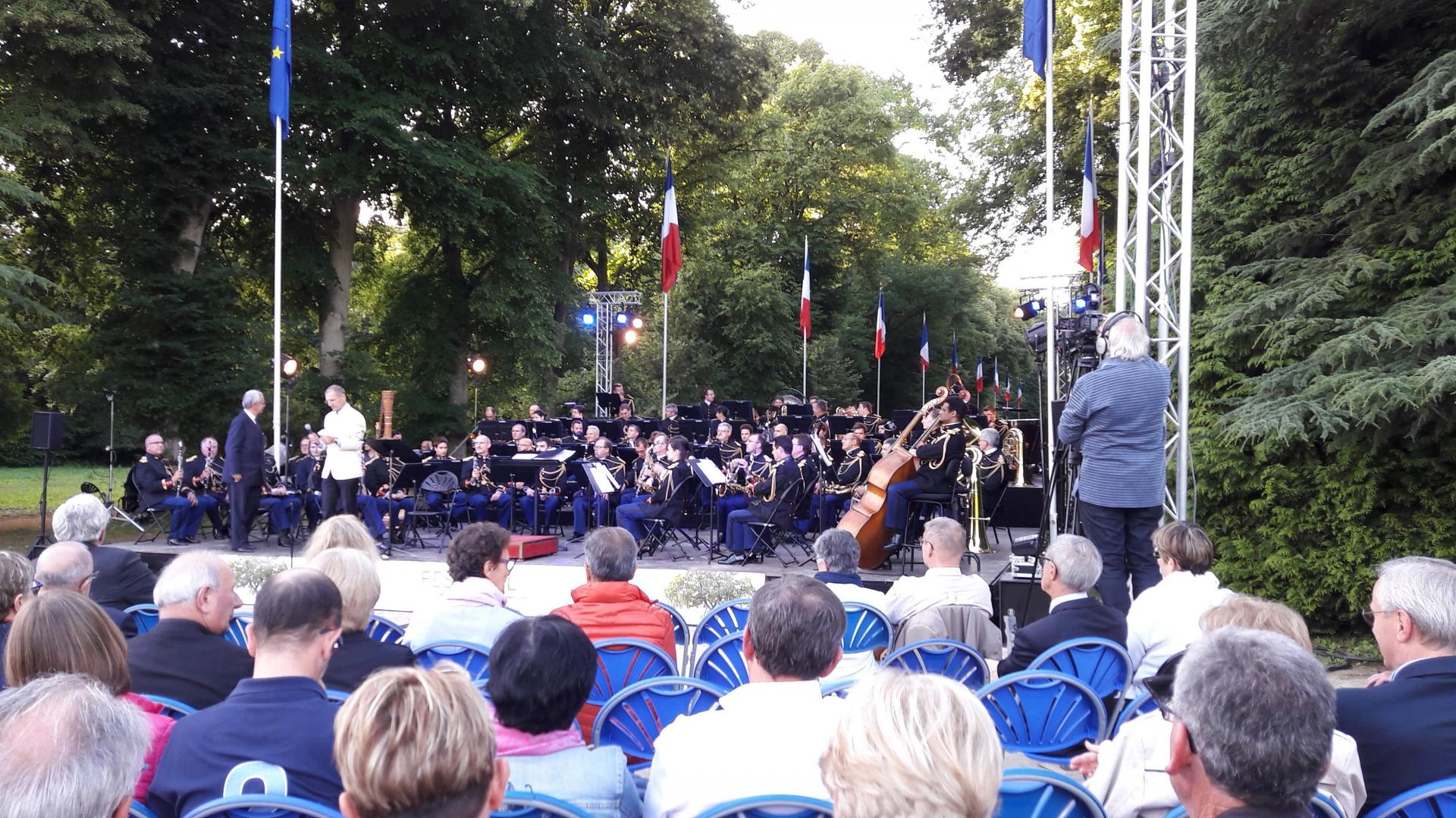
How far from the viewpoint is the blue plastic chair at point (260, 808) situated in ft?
6.44

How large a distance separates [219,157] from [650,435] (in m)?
9.36

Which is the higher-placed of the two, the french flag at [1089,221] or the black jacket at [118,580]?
the french flag at [1089,221]

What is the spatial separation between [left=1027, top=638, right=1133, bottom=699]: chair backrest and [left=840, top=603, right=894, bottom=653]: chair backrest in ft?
2.74

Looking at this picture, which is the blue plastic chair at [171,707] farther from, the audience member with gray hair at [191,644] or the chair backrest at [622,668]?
the chair backrest at [622,668]

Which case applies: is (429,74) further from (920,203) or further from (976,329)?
(976,329)

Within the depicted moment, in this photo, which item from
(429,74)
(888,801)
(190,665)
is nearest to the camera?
(888,801)

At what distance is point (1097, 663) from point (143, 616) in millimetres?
4192

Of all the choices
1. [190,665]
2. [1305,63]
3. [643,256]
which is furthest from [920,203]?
[190,665]

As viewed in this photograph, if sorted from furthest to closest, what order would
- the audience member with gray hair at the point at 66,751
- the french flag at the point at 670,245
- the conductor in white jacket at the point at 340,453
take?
1. the french flag at the point at 670,245
2. the conductor in white jacket at the point at 340,453
3. the audience member with gray hair at the point at 66,751

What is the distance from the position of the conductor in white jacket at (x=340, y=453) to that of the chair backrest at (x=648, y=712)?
336 inches

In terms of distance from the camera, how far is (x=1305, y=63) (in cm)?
879

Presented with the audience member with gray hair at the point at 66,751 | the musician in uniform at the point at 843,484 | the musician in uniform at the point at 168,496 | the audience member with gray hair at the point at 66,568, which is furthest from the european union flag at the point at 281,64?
the audience member with gray hair at the point at 66,751

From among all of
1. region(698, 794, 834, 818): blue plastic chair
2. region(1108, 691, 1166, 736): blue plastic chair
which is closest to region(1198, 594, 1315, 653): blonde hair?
region(1108, 691, 1166, 736): blue plastic chair

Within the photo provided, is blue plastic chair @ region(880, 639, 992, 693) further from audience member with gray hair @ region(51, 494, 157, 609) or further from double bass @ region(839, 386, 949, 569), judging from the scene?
double bass @ region(839, 386, 949, 569)
